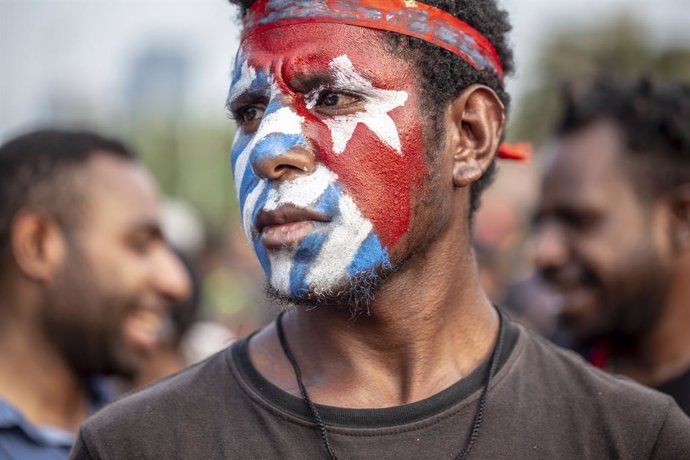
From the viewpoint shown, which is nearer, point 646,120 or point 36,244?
point 36,244

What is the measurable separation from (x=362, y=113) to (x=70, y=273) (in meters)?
2.09

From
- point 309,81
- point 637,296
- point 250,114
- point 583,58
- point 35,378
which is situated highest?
point 309,81

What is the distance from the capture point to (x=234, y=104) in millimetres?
2865

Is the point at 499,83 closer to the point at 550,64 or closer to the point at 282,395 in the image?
the point at 282,395

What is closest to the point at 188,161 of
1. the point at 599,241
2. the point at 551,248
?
the point at 551,248

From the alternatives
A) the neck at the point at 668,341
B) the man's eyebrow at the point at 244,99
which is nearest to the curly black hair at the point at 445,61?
the man's eyebrow at the point at 244,99

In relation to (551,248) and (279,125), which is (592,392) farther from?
(551,248)

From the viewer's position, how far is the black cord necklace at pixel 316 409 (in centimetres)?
259

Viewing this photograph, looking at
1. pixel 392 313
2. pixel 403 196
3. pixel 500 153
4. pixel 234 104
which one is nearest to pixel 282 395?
pixel 392 313

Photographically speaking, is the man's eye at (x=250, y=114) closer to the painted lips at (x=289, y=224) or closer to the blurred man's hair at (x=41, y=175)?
the painted lips at (x=289, y=224)

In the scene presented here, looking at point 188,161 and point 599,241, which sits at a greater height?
point 599,241

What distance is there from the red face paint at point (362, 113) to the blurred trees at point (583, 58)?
15.2 meters

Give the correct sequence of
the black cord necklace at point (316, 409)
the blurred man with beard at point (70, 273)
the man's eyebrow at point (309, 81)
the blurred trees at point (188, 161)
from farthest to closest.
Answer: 1. the blurred trees at point (188, 161)
2. the blurred man with beard at point (70, 273)
3. the man's eyebrow at point (309, 81)
4. the black cord necklace at point (316, 409)

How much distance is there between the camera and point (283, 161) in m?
2.64
